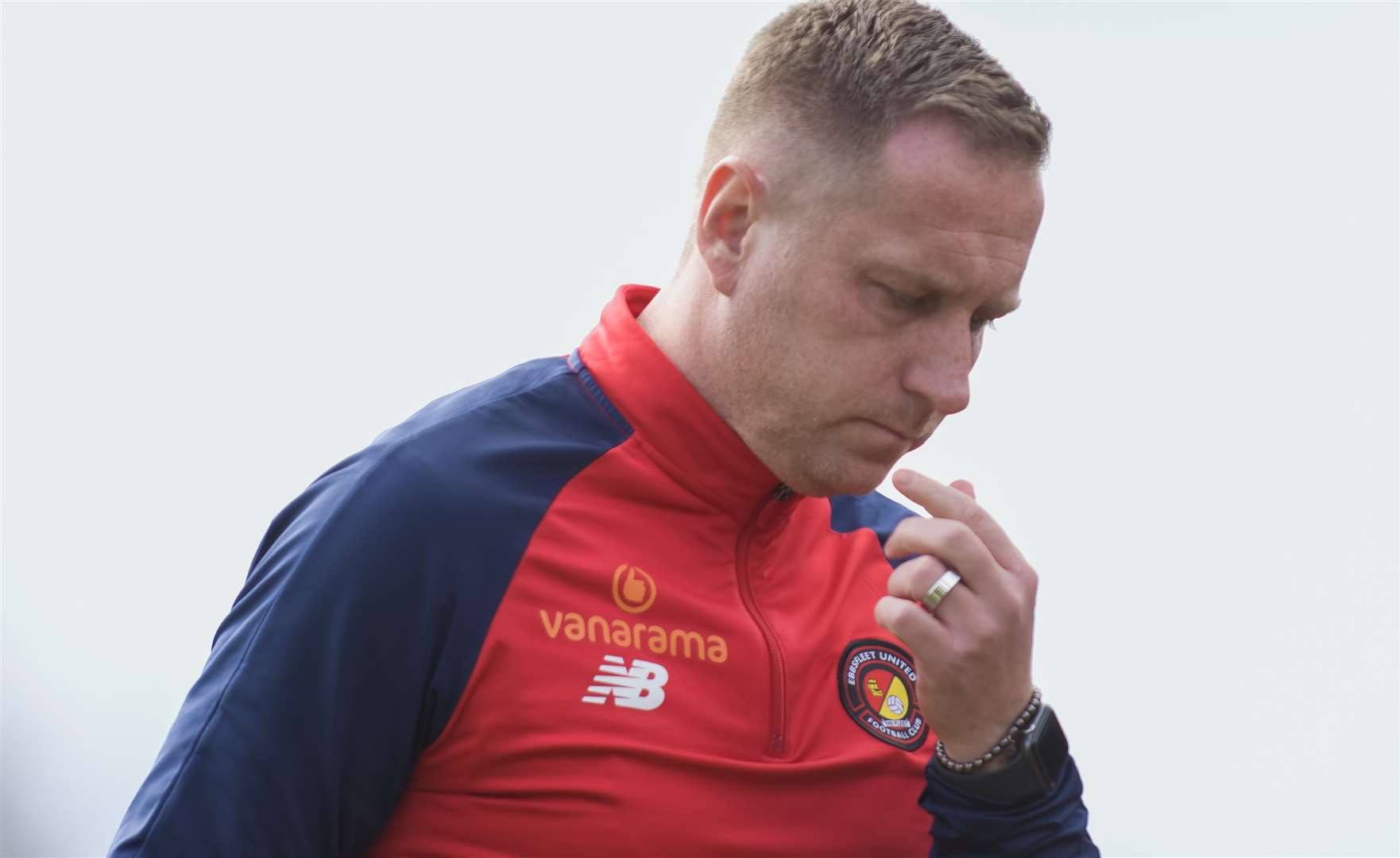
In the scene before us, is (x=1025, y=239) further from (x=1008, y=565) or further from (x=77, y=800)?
(x=77, y=800)

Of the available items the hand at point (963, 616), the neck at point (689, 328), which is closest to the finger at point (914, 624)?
the hand at point (963, 616)

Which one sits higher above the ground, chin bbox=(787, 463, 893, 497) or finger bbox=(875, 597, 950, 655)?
chin bbox=(787, 463, 893, 497)

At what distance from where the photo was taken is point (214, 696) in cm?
93

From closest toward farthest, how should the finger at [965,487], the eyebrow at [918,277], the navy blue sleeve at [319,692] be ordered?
the navy blue sleeve at [319,692], the eyebrow at [918,277], the finger at [965,487]

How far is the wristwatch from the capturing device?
108 centimetres

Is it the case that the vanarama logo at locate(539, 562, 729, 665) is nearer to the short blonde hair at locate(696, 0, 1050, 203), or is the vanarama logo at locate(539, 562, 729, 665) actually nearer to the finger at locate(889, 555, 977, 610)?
the finger at locate(889, 555, 977, 610)

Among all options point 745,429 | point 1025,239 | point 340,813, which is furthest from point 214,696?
point 1025,239

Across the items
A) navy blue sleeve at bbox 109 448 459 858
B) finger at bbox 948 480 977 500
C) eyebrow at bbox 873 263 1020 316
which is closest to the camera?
navy blue sleeve at bbox 109 448 459 858

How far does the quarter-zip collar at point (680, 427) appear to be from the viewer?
1142 mm

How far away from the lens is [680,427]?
1.15 m

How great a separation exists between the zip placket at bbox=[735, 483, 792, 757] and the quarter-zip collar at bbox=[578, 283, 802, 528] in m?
0.01

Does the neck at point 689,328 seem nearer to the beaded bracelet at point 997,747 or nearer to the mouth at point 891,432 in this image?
the mouth at point 891,432

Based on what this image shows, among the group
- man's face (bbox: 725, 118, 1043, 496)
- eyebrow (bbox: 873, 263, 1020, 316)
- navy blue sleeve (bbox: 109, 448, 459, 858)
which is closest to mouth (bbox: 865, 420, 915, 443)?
man's face (bbox: 725, 118, 1043, 496)

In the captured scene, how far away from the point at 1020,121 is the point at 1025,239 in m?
0.10
